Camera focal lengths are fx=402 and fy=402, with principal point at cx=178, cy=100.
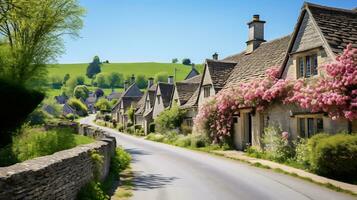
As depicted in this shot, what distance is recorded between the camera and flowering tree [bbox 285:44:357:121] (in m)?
16.8

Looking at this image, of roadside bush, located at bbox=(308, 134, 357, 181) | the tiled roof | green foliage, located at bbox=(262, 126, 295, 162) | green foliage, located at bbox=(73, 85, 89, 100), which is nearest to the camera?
roadside bush, located at bbox=(308, 134, 357, 181)

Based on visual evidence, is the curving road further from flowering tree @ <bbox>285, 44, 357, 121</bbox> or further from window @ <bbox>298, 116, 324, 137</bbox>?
flowering tree @ <bbox>285, 44, 357, 121</bbox>

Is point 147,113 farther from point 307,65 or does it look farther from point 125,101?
point 307,65

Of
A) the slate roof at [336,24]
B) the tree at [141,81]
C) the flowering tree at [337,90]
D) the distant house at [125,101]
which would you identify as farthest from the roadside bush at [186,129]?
the tree at [141,81]

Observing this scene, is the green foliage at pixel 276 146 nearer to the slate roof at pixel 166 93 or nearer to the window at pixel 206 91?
the window at pixel 206 91

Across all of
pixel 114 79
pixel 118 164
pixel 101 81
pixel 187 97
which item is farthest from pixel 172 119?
pixel 101 81

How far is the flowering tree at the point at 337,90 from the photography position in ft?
55.0

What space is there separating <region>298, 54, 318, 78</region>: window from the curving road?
6.13 metres

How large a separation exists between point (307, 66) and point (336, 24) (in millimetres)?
2688

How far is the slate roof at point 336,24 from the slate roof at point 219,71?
12.6 m

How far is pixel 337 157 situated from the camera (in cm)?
1502

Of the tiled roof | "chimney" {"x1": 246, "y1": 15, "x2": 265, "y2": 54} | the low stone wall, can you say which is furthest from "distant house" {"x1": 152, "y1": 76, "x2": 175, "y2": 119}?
the low stone wall

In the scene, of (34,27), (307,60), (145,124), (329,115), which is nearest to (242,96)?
(307,60)

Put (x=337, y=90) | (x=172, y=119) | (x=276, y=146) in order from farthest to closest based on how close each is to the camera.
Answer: (x=172, y=119)
(x=276, y=146)
(x=337, y=90)
